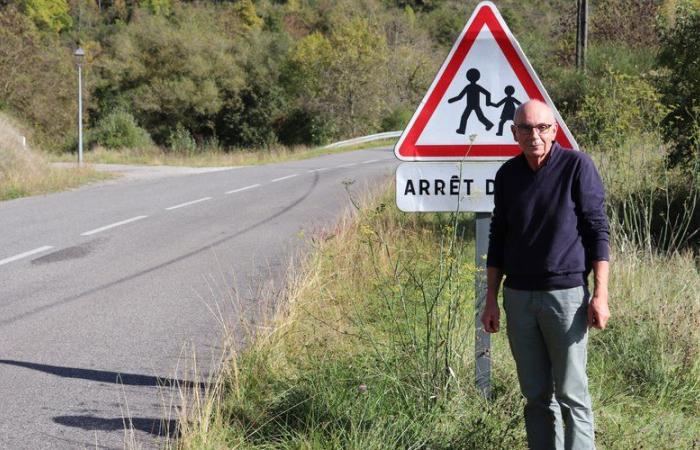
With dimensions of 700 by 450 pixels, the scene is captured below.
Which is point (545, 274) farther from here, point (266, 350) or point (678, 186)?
point (678, 186)

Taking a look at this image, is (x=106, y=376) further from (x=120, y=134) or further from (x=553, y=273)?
(x=120, y=134)

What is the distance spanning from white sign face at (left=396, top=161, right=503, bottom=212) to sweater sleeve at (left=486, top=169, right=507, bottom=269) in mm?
409

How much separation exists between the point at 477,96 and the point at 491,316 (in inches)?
40.3

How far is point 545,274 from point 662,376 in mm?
1791

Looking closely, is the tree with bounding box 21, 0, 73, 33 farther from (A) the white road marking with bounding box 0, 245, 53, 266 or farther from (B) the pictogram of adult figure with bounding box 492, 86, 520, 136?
(B) the pictogram of adult figure with bounding box 492, 86, 520, 136

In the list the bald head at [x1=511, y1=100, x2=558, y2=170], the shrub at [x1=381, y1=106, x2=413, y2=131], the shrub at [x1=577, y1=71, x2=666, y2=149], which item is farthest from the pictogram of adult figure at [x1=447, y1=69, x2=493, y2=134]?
the shrub at [x1=381, y1=106, x2=413, y2=131]

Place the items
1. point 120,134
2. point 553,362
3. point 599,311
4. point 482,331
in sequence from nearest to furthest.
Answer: point 599,311, point 553,362, point 482,331, point 120,134

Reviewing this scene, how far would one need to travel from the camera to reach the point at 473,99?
3.65 meters

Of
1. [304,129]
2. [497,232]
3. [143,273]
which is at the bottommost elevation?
[143,273]

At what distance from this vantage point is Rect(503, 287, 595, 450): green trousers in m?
3.02

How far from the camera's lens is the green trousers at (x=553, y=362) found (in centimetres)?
302

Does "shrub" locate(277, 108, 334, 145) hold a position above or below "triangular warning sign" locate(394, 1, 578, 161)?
below

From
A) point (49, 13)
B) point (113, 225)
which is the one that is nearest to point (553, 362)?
point (113, 225)

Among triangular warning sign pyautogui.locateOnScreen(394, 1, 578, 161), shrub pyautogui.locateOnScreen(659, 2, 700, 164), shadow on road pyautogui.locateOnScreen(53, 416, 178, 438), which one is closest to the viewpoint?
triangular warning sign pyautogui.locateOnScreen(394, 1, 578, 161)
